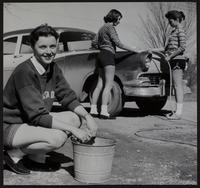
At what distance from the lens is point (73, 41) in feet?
22.4

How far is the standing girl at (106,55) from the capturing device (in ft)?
19.8

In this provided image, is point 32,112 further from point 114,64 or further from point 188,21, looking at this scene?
point 188,21

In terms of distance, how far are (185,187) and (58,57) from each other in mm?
3912

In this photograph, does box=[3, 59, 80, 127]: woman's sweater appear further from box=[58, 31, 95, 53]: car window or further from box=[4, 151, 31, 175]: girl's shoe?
Answer: box=[58, 31, 95, 53]: car window

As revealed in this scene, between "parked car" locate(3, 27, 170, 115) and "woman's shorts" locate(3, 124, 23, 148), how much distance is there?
3.14m

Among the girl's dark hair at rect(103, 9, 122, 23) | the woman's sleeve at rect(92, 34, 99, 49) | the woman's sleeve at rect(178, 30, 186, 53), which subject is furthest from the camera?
the woman's sleeve at rect(178, 30, 186, 53)

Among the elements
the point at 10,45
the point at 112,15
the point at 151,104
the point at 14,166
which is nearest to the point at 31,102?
the point at 14,166

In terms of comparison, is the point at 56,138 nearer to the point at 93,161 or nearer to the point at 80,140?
the point at 80,140

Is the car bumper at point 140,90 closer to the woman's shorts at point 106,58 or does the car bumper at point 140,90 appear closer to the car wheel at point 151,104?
the woman's shorts at point 106,58

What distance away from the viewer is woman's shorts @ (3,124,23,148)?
10.4ft

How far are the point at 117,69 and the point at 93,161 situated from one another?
3525 millimetres

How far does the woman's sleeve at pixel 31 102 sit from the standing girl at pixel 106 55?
2.93m

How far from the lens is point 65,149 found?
165 inches

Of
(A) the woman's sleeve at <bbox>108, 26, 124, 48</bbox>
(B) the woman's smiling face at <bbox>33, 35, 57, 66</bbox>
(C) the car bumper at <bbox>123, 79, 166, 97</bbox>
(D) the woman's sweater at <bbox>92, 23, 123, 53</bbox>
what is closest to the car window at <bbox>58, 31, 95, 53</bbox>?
(D) the woman's sweater at <bbox>92, 23, 123, 53</bbox>
